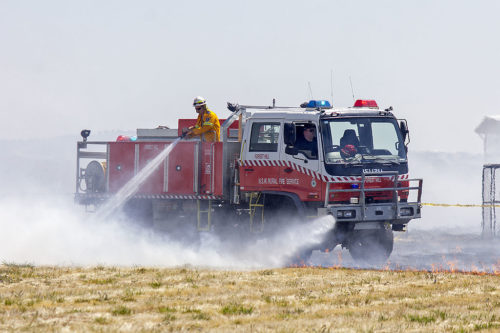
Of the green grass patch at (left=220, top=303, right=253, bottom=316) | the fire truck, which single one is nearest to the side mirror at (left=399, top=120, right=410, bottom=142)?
the fire truck

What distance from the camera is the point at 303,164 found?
59.6 ft

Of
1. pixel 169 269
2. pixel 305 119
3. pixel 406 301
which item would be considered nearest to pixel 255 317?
pixel 406 301

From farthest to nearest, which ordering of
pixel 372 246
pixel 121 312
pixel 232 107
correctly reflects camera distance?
pixel 232 107 < pixel 372 246 < pixel 121 312

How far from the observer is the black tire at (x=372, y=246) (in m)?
19.4

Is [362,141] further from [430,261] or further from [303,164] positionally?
[430,261]

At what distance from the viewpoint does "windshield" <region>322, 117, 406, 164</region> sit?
18.1m

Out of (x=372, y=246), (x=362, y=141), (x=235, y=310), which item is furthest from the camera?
(x=372, y=246)

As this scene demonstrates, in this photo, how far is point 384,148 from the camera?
18516 mm

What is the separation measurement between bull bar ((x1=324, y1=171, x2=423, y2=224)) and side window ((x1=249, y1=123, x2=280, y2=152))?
1.59 metres

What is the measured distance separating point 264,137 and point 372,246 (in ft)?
11.2

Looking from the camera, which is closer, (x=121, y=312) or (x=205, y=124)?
(x=121, y=312)

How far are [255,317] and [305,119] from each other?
297 inches

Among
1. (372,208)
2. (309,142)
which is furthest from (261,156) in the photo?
(372,208)

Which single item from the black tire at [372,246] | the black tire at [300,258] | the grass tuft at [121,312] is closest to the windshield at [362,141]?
the black tire at [372,246]
